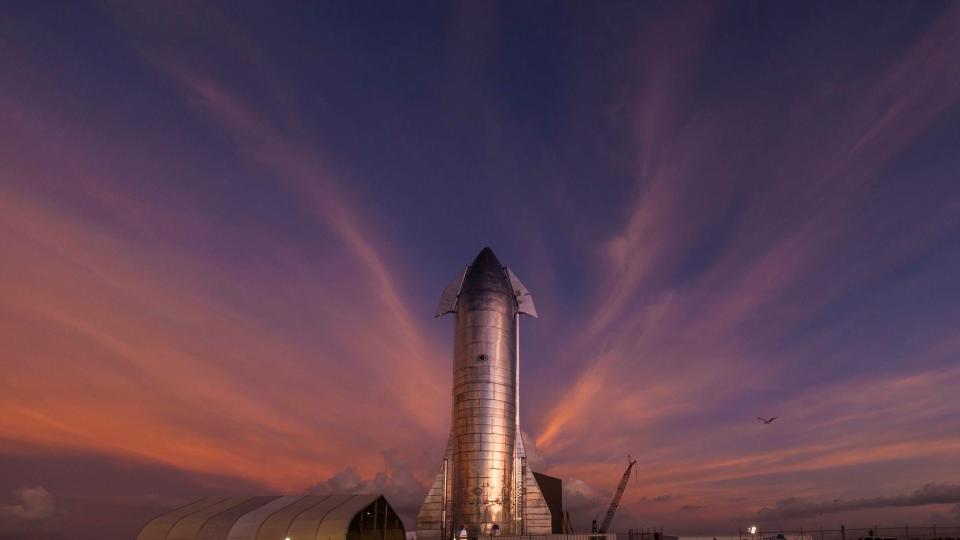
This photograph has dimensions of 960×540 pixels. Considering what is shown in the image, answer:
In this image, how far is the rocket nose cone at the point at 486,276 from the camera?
82438mm

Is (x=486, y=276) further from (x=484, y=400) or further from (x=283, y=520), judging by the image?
(x=283, y=520)

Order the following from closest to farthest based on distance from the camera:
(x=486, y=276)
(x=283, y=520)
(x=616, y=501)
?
(x=283, y=520), (x=486, y=276), (x=616, y=501)

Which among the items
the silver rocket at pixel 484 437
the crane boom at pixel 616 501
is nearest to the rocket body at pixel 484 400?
the silver rocket at pixel 484 437

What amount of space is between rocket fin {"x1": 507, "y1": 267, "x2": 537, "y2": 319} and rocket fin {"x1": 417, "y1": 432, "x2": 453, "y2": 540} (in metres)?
18.0

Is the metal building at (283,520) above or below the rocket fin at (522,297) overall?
below

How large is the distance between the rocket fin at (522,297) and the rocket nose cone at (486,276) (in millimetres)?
2626

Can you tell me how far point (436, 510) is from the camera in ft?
255

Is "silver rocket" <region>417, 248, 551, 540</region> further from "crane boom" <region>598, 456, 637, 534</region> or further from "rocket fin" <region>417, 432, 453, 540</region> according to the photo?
"crane boom" <region>598, 456, 637, 534</region>

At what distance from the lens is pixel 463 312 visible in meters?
81.9

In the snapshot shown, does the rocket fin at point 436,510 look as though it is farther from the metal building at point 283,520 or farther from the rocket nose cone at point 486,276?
the rocket nose cone at point 486,276

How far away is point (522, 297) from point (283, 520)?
119ft

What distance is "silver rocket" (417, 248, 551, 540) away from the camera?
7456cm

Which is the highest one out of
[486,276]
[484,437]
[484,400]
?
[486,276]

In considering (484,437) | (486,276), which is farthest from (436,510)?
(486,276)
